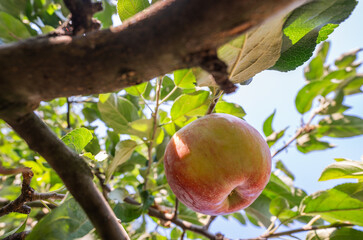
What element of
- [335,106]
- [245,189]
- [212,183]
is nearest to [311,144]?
[335,106]

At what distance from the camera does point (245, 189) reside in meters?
0.68

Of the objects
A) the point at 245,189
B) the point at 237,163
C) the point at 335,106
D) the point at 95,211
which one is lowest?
the point at 335,106

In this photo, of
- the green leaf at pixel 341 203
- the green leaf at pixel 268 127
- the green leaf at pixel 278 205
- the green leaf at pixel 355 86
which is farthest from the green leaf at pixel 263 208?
the green leaf at pixel 355 86

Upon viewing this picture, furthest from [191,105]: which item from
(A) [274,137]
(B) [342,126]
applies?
(B) [342,126]

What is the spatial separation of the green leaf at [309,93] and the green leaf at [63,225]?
125 cm

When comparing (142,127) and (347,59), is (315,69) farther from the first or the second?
(142,127)

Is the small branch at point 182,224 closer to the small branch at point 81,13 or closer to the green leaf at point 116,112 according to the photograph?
the green leaf at point 116,112

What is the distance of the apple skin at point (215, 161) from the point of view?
1.98ft

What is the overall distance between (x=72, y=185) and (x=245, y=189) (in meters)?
0.47

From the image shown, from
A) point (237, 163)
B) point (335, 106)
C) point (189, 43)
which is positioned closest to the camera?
point (189, 43)

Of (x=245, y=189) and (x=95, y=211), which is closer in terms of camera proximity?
(x=95, y=211)

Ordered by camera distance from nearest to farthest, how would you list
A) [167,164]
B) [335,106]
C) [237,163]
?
[237,163]
[167,164]
[335,106]

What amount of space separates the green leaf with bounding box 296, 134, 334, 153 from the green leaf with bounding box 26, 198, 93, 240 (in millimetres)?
1352

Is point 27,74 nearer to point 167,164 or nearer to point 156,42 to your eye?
point 156,42
